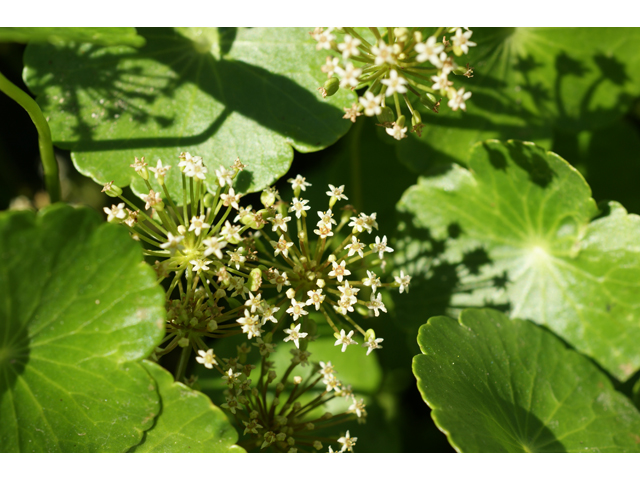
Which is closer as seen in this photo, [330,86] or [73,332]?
[73,332]

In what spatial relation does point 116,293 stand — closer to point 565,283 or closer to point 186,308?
point 186,308

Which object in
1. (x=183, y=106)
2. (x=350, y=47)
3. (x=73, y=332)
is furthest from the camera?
(x=183, y=106)

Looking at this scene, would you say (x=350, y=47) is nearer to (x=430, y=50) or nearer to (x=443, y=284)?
(x=430, y=50)

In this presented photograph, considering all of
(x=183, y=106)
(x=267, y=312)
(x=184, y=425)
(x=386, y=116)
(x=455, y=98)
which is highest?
(x=455, y=98)

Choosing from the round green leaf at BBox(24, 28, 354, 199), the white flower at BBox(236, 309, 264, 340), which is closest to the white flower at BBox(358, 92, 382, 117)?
the round green leaf at BBox(24, 28, 354, 199)

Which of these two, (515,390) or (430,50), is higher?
(430,50)

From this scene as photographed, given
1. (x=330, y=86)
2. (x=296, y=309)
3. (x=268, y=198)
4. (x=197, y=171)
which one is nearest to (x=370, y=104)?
(x=330, y=86)

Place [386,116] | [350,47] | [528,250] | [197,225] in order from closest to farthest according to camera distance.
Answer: [350,47] < [197,225] < [386,116] < [528,250]
